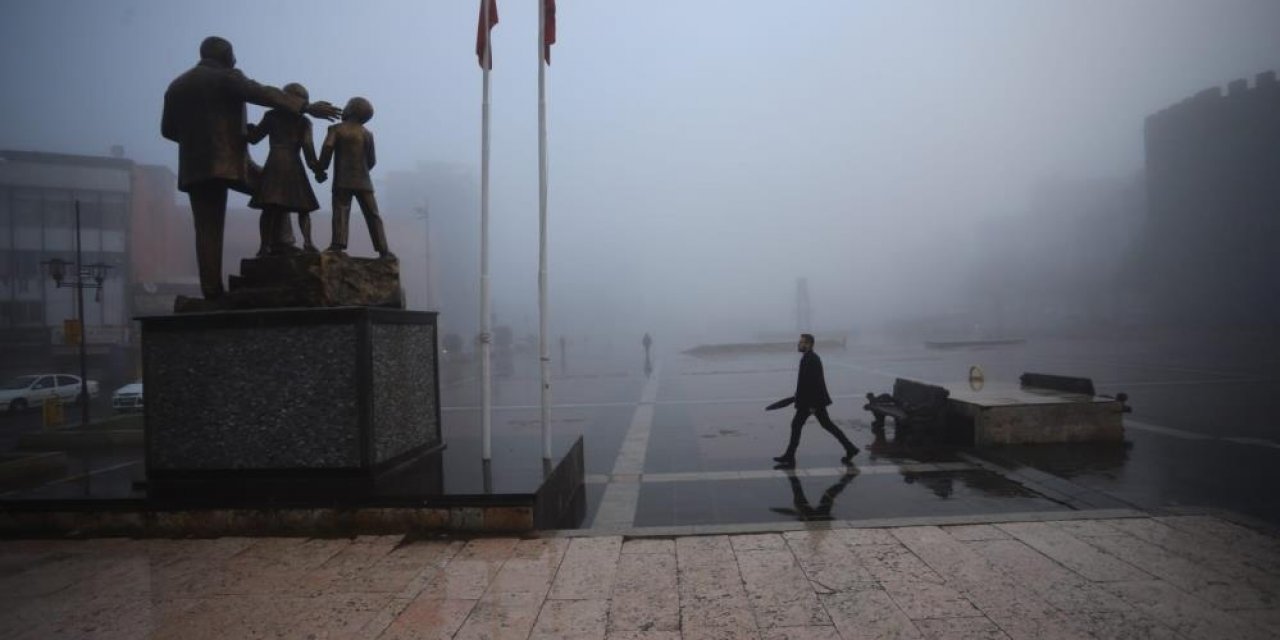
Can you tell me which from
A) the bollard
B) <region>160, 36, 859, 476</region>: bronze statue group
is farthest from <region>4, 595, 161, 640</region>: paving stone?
the bollard

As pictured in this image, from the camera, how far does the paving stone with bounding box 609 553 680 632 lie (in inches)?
145

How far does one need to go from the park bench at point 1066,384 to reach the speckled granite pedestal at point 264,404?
9.97 m

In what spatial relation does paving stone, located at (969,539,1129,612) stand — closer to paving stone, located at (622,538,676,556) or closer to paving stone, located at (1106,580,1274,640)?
paving stone, located at (1106,580,1274,640)

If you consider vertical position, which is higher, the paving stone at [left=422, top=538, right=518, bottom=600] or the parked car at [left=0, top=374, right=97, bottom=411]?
the paving stone at [left=422, top=538, right=518, bottom=600]

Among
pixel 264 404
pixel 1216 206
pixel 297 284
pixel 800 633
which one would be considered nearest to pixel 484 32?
pixel 297 284

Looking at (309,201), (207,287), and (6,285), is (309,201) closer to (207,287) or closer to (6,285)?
(207,287)

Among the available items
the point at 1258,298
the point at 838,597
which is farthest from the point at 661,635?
the point at 1258,298

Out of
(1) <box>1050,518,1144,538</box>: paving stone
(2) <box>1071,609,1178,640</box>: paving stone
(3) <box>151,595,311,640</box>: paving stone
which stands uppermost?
(2) <box>1071,609,1178,640</box>: paving stone

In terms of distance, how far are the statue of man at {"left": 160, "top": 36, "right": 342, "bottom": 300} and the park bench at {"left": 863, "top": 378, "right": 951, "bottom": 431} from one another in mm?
8867

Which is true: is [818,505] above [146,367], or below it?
below

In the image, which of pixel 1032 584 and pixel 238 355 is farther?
pixel 238 355

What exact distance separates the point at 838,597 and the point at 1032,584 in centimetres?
131

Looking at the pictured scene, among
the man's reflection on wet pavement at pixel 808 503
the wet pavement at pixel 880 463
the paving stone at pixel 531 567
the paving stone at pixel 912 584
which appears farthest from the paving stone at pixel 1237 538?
the paving stone at pixel 531 567

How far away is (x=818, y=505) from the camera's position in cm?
641
